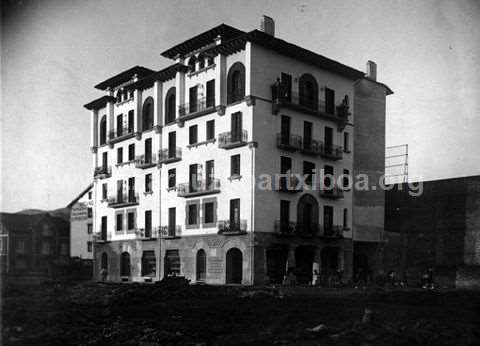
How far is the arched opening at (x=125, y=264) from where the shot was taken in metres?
43.3

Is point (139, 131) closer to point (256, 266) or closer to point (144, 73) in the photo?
point (144, 73)

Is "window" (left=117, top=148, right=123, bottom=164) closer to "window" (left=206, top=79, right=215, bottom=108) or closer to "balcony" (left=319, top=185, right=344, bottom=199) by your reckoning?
"window" (left=206, top=79, right=215, bottom=108)

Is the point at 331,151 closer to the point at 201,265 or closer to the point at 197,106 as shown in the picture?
the point at 197,106

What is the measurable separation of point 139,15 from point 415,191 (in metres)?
29.9

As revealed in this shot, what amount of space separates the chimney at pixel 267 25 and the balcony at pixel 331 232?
14.0m

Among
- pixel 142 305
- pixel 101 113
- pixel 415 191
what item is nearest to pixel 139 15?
pixel 142 305

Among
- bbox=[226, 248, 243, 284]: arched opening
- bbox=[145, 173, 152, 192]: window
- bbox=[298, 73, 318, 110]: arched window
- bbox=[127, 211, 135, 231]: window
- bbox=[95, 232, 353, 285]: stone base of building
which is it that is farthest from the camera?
bbox=[127, 211, 135, 231]: window

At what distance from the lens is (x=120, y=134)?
1769 inches

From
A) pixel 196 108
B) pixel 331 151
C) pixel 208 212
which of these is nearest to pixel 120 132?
pixel 196 108

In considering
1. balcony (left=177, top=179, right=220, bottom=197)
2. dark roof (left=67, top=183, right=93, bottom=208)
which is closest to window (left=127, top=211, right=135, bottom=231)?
balcony (left=177, top=179, right=220, bottom=197)

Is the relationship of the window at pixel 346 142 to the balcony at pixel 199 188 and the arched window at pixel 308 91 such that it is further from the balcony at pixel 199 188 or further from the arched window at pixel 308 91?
the balcony at pixel 199 188

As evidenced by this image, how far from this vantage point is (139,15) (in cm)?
1541

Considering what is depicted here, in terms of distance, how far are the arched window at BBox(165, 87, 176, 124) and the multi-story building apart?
11 cm

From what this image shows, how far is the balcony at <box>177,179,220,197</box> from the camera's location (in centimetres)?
3459
